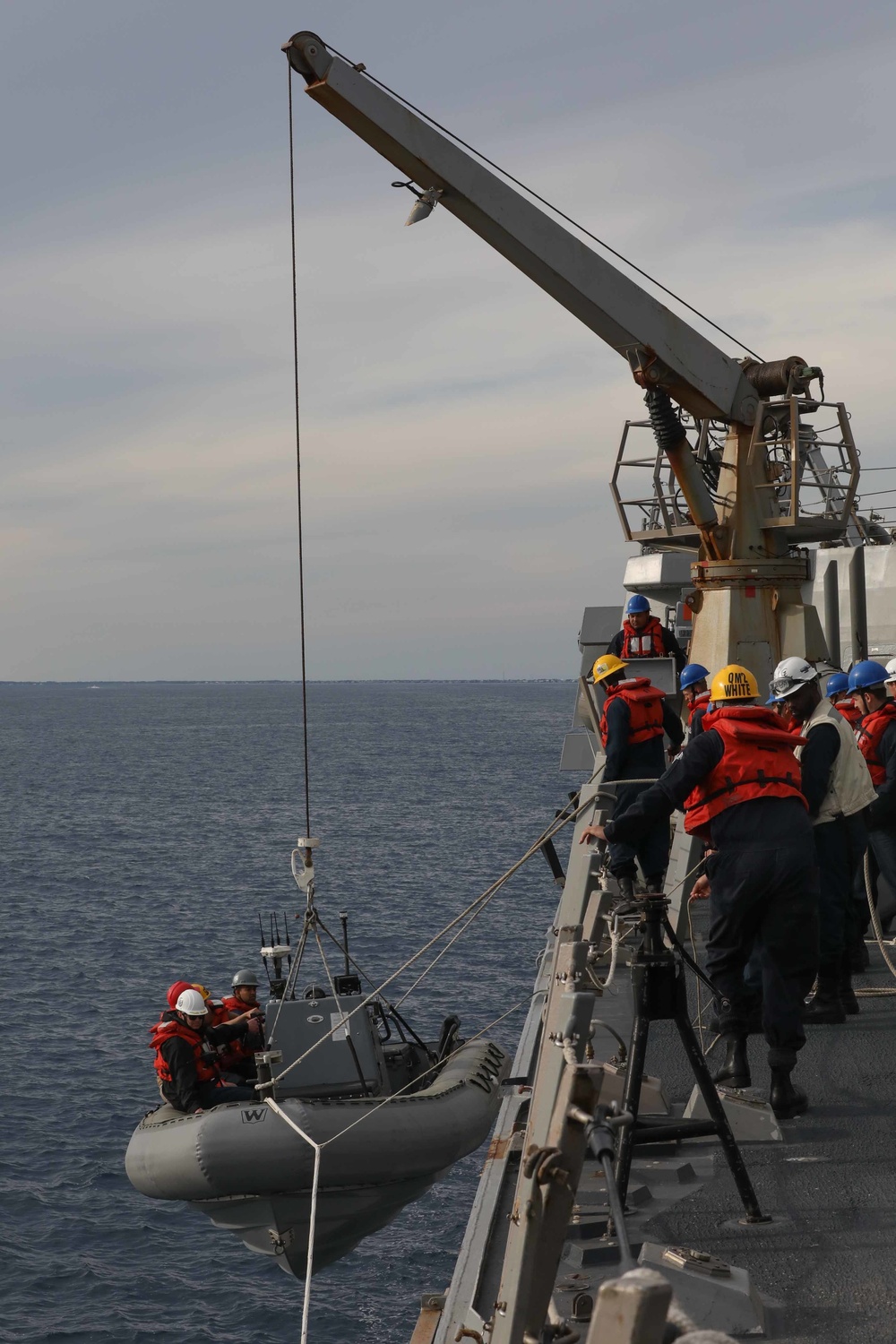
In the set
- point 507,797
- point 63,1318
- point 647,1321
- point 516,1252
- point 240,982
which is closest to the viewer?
point 647,1321

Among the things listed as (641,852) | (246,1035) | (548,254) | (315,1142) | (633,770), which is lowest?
(315,1142)

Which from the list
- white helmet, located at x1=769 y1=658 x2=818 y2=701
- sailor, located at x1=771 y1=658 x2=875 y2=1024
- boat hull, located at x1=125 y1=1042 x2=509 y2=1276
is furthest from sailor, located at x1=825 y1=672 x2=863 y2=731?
boat hull, located at x1=125 y1=1042 x2=509 y2=1276

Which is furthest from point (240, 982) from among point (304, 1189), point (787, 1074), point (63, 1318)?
point (787, 1074)

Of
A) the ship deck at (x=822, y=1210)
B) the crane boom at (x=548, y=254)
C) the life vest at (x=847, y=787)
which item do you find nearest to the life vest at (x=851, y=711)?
the life vest at (x=847, y=787)

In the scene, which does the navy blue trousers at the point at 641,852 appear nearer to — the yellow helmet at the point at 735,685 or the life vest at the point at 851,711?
the life vest at the point at 851,711

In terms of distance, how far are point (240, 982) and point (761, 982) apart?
6.56 metres

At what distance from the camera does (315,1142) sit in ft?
27.6

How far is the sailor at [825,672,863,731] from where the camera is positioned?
335 inches

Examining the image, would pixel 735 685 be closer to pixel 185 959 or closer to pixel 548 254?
pixel 548 254

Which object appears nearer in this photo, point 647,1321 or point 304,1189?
point 647,1321

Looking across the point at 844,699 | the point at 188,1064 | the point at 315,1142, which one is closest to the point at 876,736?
the point at 844,699

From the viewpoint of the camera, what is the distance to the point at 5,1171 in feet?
51.0

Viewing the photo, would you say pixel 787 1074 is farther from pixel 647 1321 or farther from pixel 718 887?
pixel 647 1321

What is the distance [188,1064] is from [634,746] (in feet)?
14.2
